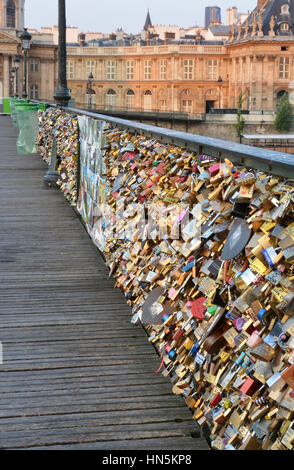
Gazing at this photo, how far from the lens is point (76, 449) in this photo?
13.3 feet

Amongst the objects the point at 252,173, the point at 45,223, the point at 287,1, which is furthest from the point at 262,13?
the point at 252,173

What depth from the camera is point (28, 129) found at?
69.6 feet

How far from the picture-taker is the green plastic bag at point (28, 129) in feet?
67.4

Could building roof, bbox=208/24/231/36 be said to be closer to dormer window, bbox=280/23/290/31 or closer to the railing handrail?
dormer window, bbox=280/23/290/31

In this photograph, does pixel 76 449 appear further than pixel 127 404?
Answer: No

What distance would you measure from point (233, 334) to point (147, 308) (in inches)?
73.4

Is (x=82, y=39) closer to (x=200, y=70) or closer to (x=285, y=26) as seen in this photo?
(x=200, y=70)

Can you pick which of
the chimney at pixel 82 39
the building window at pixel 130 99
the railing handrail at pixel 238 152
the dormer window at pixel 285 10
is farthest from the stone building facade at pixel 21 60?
→ the railing handrail at pixel 238 152

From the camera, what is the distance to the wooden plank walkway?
426 centimetres

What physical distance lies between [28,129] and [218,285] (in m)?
17.5

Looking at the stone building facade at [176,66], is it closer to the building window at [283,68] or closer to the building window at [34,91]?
the building window at [283,68]

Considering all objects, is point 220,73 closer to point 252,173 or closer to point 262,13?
point 262,13

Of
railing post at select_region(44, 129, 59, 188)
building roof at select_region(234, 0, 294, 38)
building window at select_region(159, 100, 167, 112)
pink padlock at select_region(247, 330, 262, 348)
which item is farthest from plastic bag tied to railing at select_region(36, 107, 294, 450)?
building window at select_region(159, 100, 167, 112)

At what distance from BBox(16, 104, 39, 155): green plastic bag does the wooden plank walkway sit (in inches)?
465
